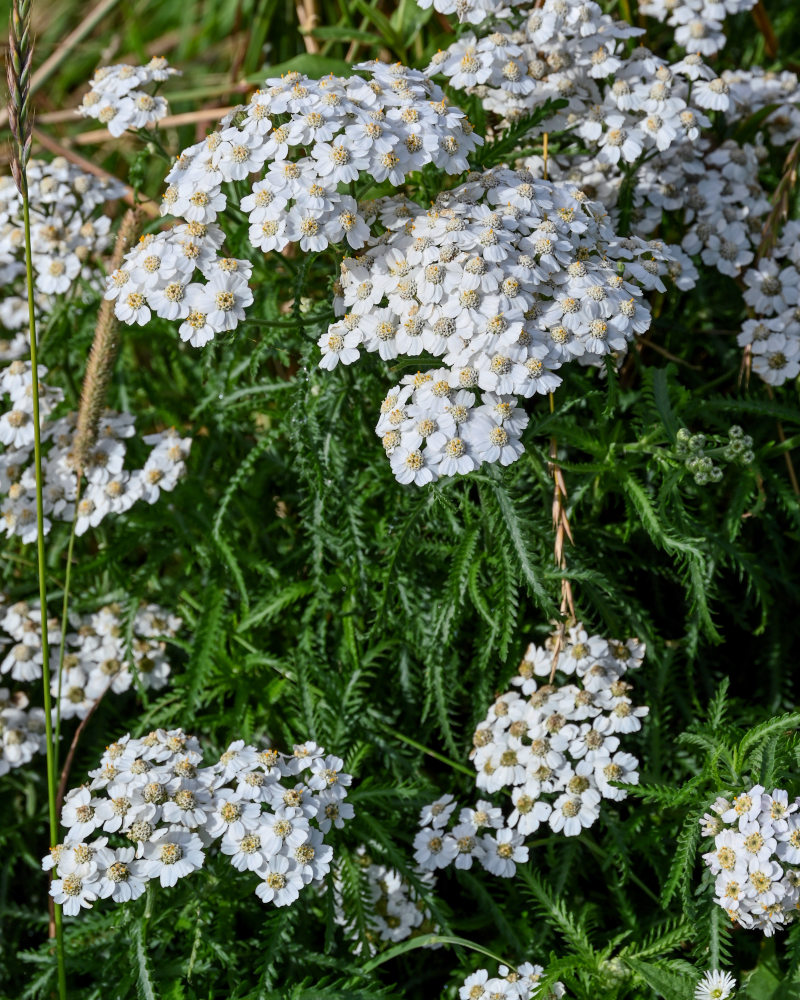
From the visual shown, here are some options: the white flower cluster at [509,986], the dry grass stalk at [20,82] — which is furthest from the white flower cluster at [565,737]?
the dry grass stalk at [20,82]

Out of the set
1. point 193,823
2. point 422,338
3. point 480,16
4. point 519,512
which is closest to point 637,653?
point 519,512

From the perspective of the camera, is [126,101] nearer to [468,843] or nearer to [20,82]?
[20,82]

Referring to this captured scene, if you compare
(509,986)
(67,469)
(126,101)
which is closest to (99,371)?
(67,469)

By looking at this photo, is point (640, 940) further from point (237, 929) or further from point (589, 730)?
point (237, 929)

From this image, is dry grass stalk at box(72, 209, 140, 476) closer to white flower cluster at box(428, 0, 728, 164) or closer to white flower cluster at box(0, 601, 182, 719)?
white flower cluster at box(0, 601, 182, 719)

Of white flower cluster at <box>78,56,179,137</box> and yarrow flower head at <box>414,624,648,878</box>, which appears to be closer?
yarrow flower head at <box>414,624,648,878</box>

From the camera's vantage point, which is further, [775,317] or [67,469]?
[67,469]

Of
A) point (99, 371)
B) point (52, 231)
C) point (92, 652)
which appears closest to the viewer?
A: point (99, 371)

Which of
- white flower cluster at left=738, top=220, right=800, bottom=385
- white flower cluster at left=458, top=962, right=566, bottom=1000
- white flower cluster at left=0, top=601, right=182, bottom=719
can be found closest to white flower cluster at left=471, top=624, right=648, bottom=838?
white flower cluster at left=458, top=962, right=566, bottom=1000
